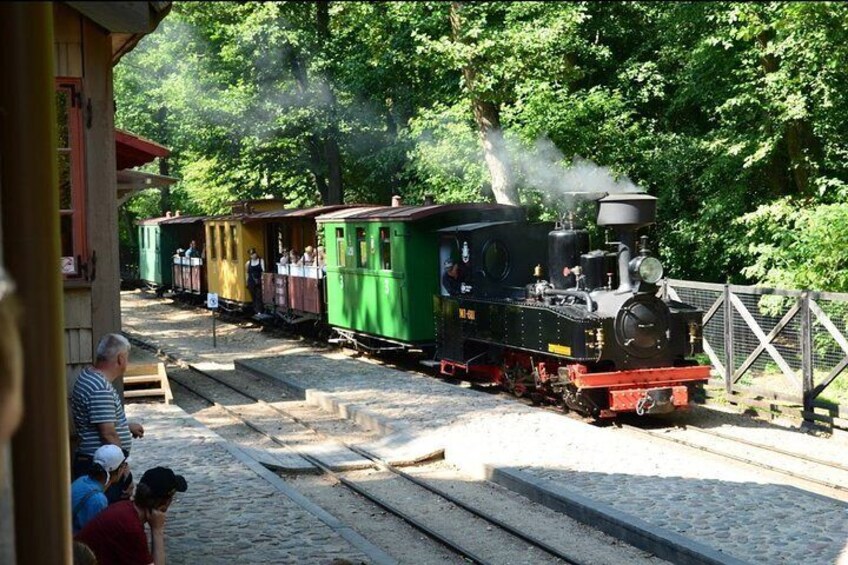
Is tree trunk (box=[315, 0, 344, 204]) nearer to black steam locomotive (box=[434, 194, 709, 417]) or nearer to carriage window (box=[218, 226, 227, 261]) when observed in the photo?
carriage window (box=[218, 226, 227, 261])

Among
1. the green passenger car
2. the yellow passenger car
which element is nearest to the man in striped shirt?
the green passenger car

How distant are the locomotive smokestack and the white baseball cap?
818 centimetres

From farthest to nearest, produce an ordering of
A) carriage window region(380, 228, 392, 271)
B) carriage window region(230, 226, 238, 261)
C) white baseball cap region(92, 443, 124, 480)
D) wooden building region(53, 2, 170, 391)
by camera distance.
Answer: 1. carriage window region(230, 226, 238, 261)
2. carriage window region(380, 228, 392, 271)
3. wooden building region(53, 2, 170, 391)
4. white baseball cap region(92, 443, 124, 480)

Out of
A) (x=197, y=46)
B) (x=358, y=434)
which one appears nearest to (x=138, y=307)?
(x=197, y=46)

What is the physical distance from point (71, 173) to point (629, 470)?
5.88 m

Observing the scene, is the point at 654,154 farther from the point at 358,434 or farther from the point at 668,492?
the point at 668,492

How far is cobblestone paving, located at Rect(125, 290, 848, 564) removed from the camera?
27.7 feet

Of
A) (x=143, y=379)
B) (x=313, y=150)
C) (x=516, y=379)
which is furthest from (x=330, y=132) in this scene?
(x=516, y=379)

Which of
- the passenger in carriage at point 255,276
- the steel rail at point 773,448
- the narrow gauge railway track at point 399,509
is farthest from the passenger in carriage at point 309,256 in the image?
the steel rail at point 773,448

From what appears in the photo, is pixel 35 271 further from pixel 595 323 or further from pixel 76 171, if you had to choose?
pixel 595 323

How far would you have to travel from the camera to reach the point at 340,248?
21.7 m

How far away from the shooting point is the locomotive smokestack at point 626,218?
13.4 meters

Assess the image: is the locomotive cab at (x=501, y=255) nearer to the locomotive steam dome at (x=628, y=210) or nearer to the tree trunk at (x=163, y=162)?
the locomotive steam dome at (x=628, y=210)

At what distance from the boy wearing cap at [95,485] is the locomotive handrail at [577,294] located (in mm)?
8118
